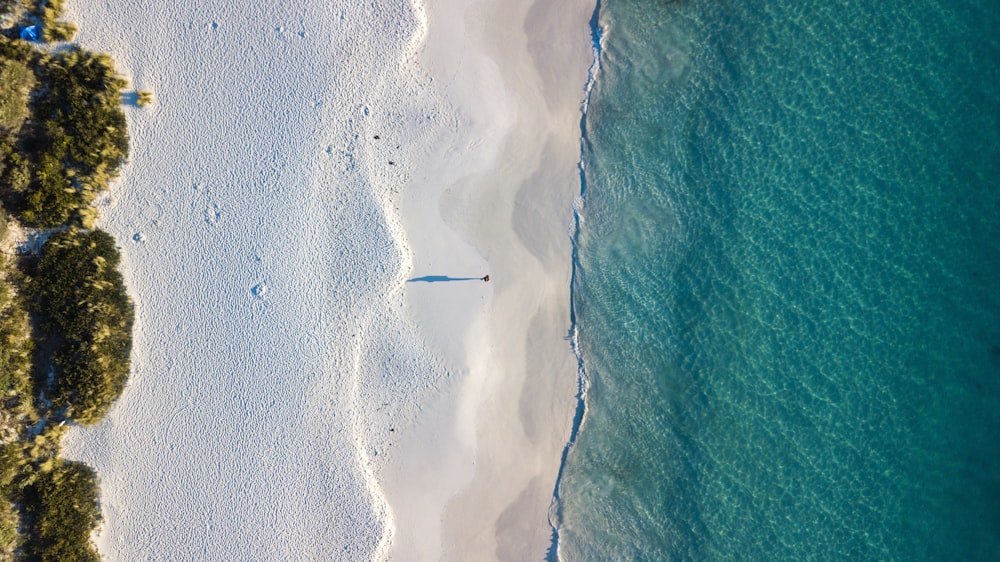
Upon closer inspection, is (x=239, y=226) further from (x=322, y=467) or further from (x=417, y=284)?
(x=322, y=467)

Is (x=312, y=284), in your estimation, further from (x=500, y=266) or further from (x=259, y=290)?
(x=500, y=266)

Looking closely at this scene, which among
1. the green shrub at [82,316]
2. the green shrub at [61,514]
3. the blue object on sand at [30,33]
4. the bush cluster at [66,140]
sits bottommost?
the green shrub at [61,514]

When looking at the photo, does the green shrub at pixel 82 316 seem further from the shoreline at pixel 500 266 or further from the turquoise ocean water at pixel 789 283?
the turquoise ocean water at pixel 789 283

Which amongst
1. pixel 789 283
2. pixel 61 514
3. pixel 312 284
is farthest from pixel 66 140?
pixel 789 283

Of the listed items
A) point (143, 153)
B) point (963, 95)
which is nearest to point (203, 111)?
point (143, 153)

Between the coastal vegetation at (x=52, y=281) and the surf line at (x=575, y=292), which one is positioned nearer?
the coastal vegetation at (x=52, y=281)

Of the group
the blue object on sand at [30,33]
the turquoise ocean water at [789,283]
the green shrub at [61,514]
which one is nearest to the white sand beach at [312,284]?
the green shrub at [61,514]

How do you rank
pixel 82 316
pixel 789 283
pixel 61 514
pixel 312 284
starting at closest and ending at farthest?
pixel 82 316 → pixel 61 514 → pixel 312 284 → pixel 789 283
